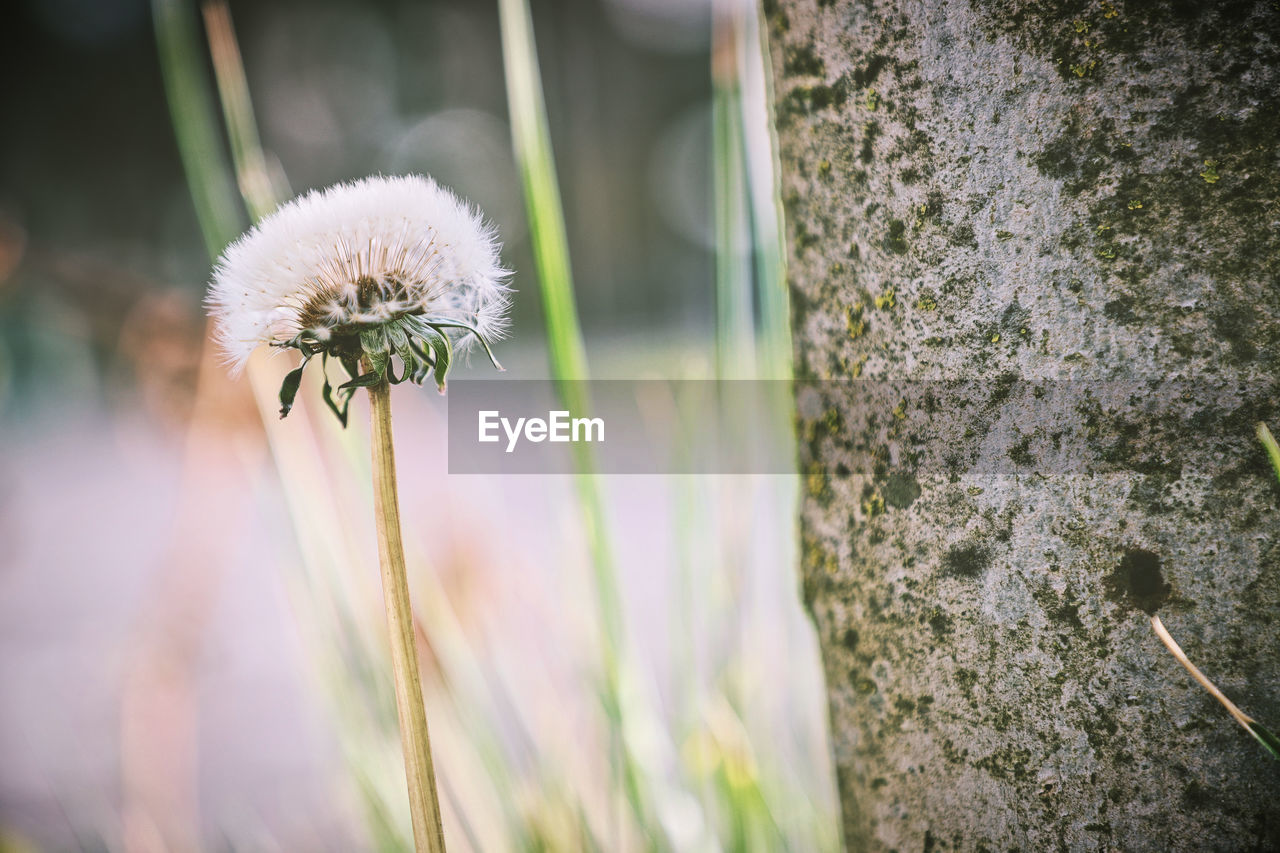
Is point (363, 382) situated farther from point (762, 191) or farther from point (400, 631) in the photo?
point (762, 191)

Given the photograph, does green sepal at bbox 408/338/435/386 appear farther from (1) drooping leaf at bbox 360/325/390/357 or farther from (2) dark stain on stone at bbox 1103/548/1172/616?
(2) dark stain on stone at bbox 1103/548/1172/616

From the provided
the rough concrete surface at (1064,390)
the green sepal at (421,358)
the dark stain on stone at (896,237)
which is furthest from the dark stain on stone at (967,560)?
the green sepal at (421,358)

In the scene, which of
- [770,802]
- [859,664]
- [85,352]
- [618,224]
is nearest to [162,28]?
[859,664]

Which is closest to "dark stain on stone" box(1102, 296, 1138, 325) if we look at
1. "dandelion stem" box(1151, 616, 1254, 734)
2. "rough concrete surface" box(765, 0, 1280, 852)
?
"rough concrete surface" box(765, 0, 1280, 852)

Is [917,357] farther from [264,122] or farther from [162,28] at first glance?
[264,122]

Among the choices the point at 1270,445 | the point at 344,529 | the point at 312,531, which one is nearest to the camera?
the point at 1270,445

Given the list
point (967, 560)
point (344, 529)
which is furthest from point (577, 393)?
point (344, 529)
